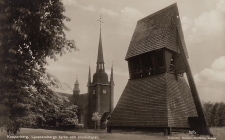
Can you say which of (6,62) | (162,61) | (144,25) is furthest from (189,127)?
(6,62)

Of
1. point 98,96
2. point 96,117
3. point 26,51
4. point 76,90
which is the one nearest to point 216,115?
point 26,51

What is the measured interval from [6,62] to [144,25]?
12492mm

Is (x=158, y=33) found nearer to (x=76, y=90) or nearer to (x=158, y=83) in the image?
(x=158, y=83)

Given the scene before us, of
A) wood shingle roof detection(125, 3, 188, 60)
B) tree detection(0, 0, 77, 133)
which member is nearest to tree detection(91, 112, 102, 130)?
wood shingle roof detection(125, 3, 188, 60)

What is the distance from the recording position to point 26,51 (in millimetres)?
10359

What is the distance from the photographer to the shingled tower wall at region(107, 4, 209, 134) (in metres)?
14.5

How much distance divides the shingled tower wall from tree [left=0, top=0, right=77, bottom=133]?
720cm

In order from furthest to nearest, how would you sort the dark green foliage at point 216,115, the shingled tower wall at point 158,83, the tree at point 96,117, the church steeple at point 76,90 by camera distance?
the church steeple at point 76,90 < the tree at point 96,117 < the dark green foliage at point 216,115 < the shingled tower wall at point 158,83

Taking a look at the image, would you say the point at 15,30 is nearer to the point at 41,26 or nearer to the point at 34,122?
the point at 41,26

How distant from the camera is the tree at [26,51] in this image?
9.33 metres

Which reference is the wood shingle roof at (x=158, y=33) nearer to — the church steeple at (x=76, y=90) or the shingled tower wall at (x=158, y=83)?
the shingled tower wall at (x=158, y=83)

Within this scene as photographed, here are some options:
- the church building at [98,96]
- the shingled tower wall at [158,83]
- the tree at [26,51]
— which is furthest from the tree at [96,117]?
the tree at [26,51]

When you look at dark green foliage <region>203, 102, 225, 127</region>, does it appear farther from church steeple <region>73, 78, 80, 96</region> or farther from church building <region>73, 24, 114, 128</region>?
church steeple <region>73, 78, 80, 96</region>

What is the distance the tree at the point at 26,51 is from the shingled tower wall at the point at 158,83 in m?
7.20
